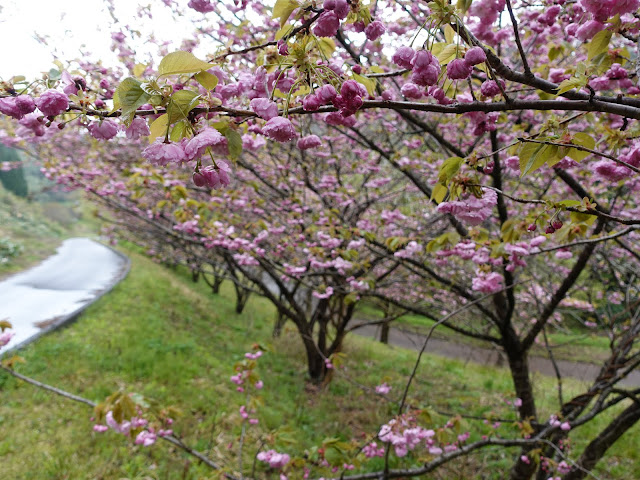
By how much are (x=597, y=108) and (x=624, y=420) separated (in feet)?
9.54

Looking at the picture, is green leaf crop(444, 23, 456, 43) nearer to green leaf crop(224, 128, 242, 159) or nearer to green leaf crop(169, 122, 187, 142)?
green leaf crop(224, 128, 242, 159)

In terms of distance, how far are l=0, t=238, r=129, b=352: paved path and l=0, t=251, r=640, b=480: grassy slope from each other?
0.36m

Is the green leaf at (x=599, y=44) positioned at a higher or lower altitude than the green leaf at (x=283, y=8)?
higher

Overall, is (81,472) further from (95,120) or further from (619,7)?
(619,7)

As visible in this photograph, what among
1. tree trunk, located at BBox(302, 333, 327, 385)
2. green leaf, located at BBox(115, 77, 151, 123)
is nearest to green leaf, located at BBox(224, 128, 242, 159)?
green leaf, located at BBox(115, 77, 151, 123)

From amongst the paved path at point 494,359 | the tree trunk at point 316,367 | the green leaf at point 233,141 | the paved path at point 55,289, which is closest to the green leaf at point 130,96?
the green leaf at point 233,141

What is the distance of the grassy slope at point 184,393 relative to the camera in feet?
12.6

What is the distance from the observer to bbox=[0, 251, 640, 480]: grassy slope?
3842 millimetres

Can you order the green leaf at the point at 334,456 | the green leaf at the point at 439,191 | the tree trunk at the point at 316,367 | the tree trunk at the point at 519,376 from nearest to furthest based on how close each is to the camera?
the green leaf at the point at 439,191 < the green leaf at the point at 334,456 < the tree trunk at the point at 519,376 < the tree trunk at the point at 316,367

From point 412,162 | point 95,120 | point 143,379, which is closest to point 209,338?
point 143,379

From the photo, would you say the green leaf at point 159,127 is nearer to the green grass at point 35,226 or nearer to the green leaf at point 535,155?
the green leaf at point 535,155

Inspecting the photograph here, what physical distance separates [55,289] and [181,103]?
10770 millimetres

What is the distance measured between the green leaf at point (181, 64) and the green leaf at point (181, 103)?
48 millimetres

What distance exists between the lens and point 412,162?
4.50 meters
